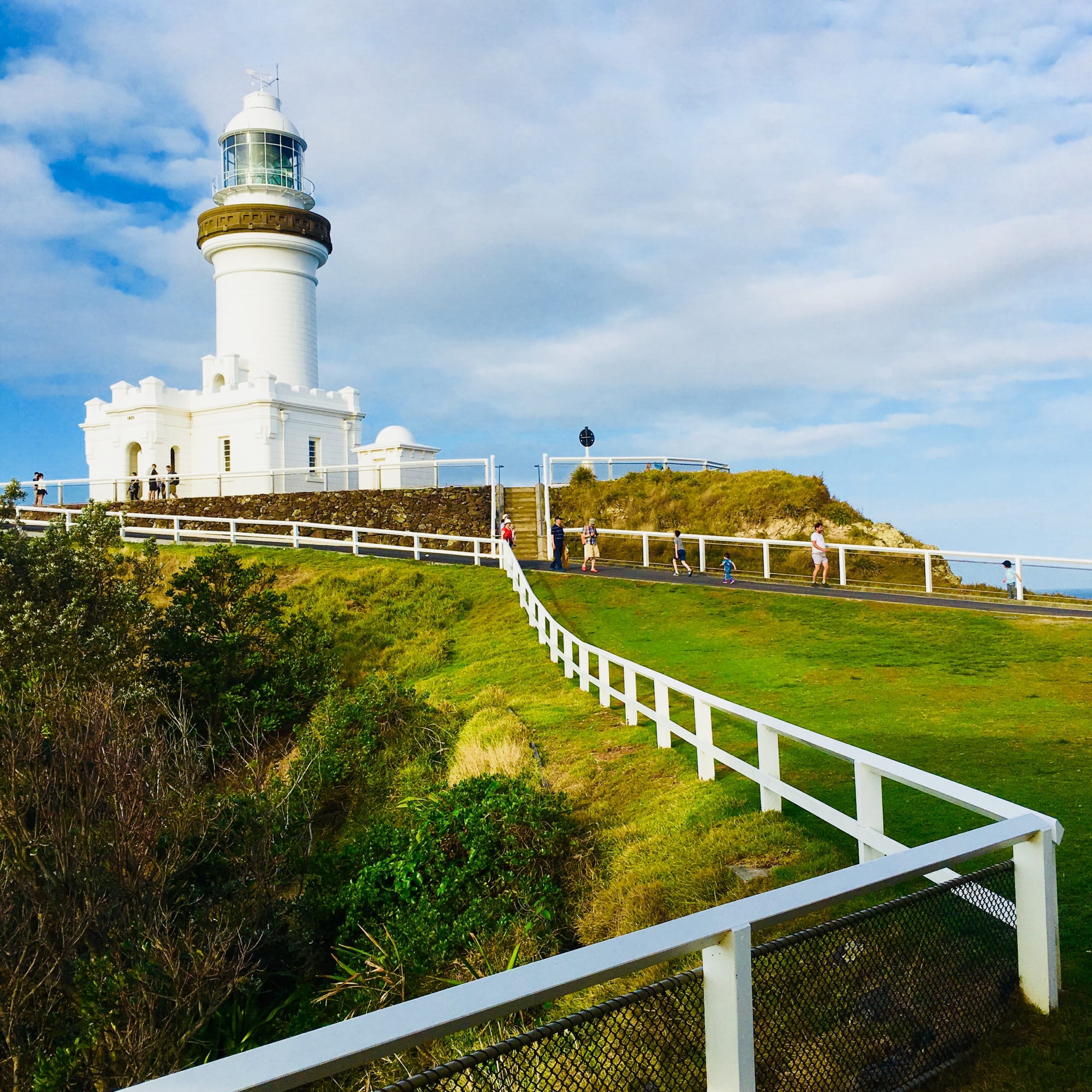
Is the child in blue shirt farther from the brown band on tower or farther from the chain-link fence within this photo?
the brown band on tower

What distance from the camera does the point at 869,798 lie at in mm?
4969

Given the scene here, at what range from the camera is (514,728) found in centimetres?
1077

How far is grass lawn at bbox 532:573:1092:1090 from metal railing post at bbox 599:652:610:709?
4.90 feet

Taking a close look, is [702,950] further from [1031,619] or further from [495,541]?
[495,541]

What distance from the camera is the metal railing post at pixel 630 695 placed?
10.1m

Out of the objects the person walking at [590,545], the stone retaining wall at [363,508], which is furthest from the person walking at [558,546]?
the stone retaining wall at [363,508]

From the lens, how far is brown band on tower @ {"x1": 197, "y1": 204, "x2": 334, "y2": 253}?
36.5 metres

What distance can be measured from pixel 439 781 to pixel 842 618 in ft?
28.7

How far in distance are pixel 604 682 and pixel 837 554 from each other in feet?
50.7

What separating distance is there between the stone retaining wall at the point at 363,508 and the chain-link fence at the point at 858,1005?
81.5ft

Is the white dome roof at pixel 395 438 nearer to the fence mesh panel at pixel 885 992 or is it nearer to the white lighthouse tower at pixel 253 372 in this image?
the white lighthouse tower at pixel 253 372

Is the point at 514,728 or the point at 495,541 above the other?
the point at 495,541

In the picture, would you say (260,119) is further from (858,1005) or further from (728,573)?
(858,1005)

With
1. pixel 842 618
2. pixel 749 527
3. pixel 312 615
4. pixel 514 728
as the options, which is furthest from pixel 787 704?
pixel 749 527
